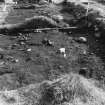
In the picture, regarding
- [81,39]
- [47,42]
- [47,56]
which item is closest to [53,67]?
[47,56]

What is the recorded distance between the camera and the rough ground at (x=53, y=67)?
7.32 m

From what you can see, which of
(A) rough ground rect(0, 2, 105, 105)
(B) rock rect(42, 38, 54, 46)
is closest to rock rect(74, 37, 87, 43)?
(A) rough ground rect(0, 2, 105, 105)

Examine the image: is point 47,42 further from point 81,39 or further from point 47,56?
point 81,39

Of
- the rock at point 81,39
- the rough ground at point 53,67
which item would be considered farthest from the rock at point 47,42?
the rock at point 81,39

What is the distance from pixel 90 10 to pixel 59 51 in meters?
7.01

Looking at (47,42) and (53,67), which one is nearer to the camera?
(53,67)

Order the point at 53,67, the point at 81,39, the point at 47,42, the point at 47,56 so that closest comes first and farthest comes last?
the point at 53,67 < the point at 47,56 < the point at 47,42 < the point at 81,39

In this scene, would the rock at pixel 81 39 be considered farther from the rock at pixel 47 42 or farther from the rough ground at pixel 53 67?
the rock at pixel 47 42

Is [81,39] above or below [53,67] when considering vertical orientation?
above

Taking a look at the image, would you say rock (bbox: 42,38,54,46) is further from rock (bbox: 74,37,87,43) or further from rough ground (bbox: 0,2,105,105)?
rock (bbox: 74,37,87,43)

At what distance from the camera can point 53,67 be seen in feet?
37.8

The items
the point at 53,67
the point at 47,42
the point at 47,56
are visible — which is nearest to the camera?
the point at 53,67

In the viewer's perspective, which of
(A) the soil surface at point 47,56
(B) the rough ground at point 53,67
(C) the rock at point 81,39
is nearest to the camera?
(B) the rough ground at point 53,67

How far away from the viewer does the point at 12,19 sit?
2012 cm
